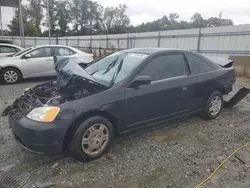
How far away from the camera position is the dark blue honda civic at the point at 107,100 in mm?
2619

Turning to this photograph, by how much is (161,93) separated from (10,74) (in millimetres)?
6456

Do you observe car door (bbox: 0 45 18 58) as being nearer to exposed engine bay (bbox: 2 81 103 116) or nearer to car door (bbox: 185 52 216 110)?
exposed engine bay (bbox: 2 81 103 116)

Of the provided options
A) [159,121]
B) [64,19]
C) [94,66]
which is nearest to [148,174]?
[159,121]

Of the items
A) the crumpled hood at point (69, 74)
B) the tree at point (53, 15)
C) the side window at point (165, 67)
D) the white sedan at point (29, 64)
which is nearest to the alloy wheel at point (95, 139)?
the crumpled hood at point (69, 74)

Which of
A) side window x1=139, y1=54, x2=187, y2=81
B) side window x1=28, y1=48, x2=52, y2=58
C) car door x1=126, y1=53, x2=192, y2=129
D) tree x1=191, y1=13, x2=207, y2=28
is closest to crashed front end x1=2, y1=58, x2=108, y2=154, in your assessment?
car door x1=126, y1=53, x2=192, y2=129

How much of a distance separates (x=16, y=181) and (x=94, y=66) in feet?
7.38

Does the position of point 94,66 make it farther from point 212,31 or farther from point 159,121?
point 212,31

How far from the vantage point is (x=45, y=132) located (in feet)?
8.30

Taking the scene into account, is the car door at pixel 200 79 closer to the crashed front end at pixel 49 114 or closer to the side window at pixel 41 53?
the crashed front end at pixel 49 114

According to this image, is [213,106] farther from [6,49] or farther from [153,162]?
[6,49]

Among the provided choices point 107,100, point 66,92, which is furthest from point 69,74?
point 107,100

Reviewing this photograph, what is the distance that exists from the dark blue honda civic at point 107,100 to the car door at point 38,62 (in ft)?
15.4

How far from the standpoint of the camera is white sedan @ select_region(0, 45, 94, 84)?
7.71m

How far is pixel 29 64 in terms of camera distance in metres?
7.88
